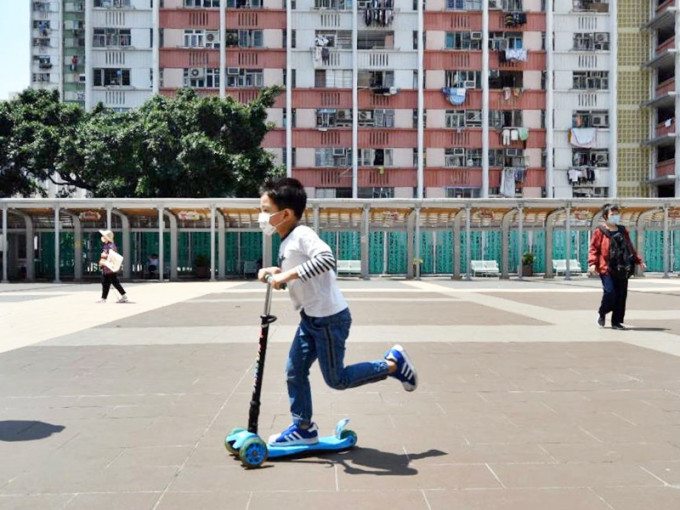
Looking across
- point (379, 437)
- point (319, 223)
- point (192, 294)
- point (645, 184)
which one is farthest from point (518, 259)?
point (379, 437)

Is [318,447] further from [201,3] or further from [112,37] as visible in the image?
[112,37]

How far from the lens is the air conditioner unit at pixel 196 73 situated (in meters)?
43.6

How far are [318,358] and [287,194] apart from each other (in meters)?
0.93

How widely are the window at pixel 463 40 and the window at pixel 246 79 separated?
38.3 feet

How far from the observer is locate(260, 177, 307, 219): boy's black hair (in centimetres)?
397

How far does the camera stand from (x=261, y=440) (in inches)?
154

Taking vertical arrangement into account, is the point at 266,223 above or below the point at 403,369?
above

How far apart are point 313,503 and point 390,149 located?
4128cm

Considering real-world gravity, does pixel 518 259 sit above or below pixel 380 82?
below

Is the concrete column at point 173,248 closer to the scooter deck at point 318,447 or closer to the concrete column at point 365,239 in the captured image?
the concrete column at point 365,239

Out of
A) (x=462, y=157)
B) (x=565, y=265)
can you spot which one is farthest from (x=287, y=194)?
(x=462, y=157)

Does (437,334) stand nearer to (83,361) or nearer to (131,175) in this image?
(83,361)

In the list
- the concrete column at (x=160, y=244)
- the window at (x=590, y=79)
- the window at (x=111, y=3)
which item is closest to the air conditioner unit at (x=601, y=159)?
the window at (x=590, y=79)

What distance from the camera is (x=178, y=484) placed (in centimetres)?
355
